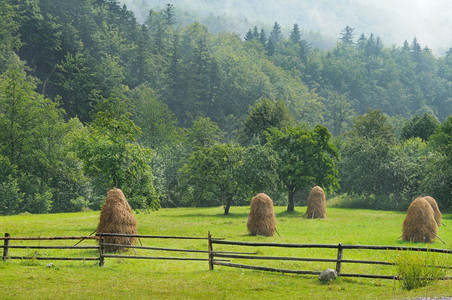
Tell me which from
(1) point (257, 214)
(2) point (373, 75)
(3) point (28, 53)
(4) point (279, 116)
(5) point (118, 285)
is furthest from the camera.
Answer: (2) point (373, 75)

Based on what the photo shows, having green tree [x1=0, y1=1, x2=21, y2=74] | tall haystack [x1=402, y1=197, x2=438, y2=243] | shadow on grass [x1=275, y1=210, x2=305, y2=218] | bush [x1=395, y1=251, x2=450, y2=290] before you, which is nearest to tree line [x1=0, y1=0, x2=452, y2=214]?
green tree [x1=0, y1=1, x2=21, y2=74]

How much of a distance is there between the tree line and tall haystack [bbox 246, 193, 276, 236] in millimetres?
9508

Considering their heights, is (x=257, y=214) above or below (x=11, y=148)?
below

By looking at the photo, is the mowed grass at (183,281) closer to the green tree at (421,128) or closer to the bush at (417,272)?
the bush at (417,272)

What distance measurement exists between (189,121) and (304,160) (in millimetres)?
70614

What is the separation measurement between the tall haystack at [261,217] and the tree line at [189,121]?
9.51m

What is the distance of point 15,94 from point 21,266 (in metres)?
45.8

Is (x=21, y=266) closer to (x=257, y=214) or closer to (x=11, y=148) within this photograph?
(x=257, y=214)

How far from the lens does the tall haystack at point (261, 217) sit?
3102 centimetres

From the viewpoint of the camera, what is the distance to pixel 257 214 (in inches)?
1230

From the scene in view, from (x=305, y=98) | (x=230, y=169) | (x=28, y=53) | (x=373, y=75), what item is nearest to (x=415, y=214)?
(x=230, y=169)

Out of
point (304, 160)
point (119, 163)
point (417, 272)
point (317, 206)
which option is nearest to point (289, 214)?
point (317, 206)

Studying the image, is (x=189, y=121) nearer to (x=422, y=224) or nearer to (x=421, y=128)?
(x=421, y=128)

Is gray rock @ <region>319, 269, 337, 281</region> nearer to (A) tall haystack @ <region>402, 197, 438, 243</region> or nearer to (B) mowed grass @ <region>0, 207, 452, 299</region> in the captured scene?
(B) mowed grass @ <region>0, 207, 452, 299</region>
